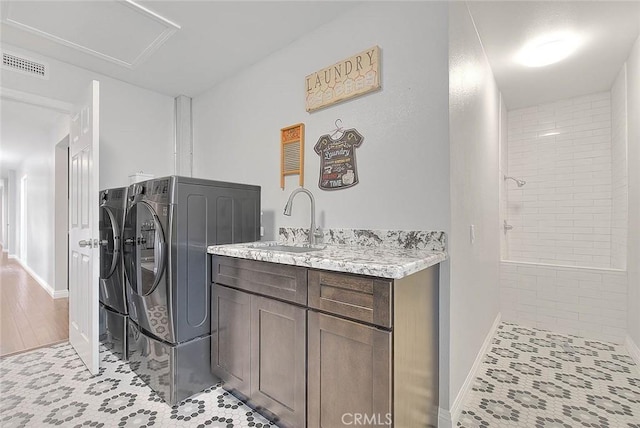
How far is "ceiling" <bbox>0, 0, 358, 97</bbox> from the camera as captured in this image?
201 cm

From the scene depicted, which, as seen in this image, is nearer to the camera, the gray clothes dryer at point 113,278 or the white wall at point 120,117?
the gray clothes dryer at point 113,278

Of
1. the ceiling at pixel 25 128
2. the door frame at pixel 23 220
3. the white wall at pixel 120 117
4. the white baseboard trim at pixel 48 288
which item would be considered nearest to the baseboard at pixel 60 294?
the white baseboard trim at pixel 48 288

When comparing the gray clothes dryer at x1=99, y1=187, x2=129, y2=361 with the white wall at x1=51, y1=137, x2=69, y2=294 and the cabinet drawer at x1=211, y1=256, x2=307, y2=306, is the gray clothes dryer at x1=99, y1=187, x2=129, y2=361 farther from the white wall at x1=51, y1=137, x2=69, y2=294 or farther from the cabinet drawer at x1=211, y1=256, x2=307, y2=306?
the white wall at x1=51, y1=137, x2=69, y2=294

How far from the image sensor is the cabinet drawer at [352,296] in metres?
1.13

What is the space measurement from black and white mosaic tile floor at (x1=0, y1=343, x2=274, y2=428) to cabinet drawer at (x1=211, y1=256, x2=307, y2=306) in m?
0.69

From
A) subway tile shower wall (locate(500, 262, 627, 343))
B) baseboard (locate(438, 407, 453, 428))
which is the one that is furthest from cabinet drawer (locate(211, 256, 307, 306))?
subway tile shower wall (locate(500, 262, 627, 343))

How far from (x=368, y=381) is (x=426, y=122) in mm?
1328

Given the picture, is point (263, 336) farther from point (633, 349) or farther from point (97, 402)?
point (633, 349)

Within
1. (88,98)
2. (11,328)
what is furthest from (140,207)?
(11,328)

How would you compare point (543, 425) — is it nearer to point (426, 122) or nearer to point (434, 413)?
point (434, 413)

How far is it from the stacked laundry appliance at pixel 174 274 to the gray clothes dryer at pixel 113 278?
0.68 feet

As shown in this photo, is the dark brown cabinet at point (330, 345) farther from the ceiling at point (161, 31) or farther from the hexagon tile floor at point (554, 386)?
the ceiling at point (161, 31)

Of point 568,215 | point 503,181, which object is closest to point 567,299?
point 568,215

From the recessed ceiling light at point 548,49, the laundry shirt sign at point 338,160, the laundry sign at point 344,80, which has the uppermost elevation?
the recessed ceiling light at point 548,49
